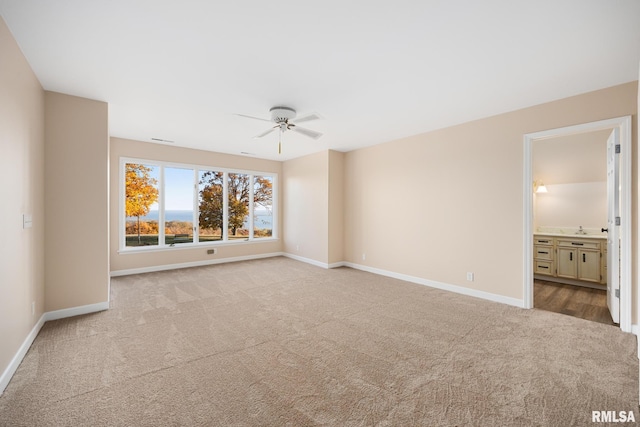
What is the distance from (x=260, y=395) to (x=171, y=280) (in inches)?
149

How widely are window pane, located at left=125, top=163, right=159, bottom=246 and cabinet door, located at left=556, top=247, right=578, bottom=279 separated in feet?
25.2

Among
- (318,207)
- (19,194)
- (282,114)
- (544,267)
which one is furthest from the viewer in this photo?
(318,207)

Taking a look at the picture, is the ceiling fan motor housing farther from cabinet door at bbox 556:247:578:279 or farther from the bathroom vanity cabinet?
cabinet door at bbox 556:247:578:279

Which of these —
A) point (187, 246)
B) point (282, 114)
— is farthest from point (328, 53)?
point (187, 246)

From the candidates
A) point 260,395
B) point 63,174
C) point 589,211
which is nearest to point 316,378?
point 260,395

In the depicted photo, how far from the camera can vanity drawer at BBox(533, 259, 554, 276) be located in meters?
4.99

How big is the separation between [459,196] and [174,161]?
559 centimetres

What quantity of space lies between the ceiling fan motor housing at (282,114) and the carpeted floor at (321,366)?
249cm

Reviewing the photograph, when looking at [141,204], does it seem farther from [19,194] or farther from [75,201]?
[19,194]

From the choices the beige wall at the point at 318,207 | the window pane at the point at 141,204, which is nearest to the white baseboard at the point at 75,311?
the window pane at the point at 141,204

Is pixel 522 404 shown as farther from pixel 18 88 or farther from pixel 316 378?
pixel 18 88

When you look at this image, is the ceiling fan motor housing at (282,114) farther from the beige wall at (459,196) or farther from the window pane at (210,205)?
the window pane at (210,205)

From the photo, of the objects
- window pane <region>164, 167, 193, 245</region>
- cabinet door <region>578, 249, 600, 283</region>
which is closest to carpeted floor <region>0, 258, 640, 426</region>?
cabinet door <region>578, 249, 600, 283</region>

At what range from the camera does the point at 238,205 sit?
698 centimetres
